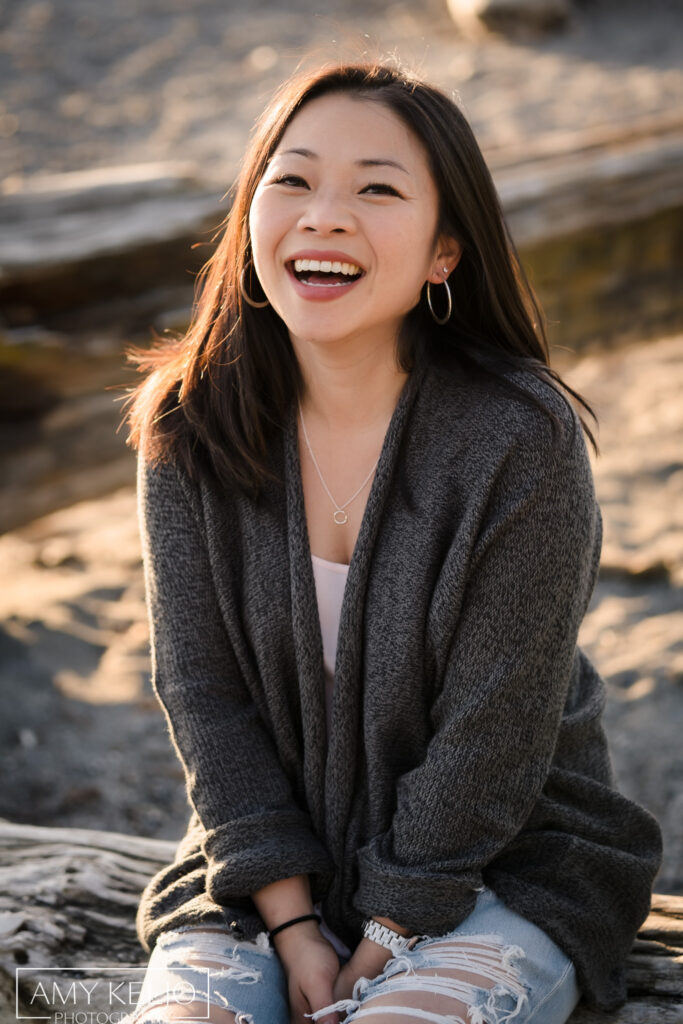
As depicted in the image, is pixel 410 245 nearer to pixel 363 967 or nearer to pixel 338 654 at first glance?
pixel 338 654

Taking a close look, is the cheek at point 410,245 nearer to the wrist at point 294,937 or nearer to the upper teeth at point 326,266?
the upper teeth at point 326,266

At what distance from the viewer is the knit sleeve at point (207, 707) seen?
73.4 inches

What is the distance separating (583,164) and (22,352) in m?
1.99

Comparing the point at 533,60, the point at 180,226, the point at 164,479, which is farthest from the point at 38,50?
the point at 164,479

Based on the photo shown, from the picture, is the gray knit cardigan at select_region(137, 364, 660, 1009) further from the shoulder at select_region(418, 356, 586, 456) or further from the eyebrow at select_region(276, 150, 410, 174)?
the eyebrow at select_region(276, 150, 410, 174)

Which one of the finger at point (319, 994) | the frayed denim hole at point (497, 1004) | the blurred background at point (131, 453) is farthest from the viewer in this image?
the blurred background at point (131, 453)

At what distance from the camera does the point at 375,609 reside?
1.88 metres

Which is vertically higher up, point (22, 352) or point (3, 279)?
point (3, 279)

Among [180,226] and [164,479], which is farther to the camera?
[180,226]

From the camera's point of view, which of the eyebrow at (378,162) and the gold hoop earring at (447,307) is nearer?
the eyebrow at (378,162)

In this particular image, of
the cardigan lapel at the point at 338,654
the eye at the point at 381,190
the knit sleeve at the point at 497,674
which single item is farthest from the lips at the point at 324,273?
the knit sleeve at the point at 497,674

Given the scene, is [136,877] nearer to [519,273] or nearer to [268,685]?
[268,685]

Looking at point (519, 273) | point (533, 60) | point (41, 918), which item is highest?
point (533, 60)

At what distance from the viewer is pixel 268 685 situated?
1956 millimetres
